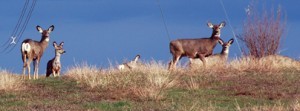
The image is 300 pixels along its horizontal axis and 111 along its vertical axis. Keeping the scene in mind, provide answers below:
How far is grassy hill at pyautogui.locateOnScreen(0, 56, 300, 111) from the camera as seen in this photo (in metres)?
15.2

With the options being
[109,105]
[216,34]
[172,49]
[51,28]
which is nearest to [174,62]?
[172,49]

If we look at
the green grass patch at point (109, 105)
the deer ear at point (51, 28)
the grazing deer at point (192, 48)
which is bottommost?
the green grass patch at point (109, 105)

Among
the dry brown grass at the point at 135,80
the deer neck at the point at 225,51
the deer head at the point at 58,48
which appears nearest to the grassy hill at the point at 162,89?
the dry brown grass at the point at 135,80

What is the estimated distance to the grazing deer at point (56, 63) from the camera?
2829 cm

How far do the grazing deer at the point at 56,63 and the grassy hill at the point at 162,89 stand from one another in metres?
4.91

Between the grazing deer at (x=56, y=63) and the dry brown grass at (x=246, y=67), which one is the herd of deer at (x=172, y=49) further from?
the dry brown grass at (x=246, y=67)

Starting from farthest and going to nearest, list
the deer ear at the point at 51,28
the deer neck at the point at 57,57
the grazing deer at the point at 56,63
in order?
the deer neck at the point at 57,57 → the grazing deer at the point at 56,63 → the deer ear at the point at 51,28

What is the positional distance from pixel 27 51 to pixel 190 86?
8.51 m

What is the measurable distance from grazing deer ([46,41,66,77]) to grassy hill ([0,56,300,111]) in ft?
16.1

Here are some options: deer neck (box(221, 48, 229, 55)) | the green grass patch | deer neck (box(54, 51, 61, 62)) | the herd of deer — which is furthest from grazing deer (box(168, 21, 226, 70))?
the green grass patch

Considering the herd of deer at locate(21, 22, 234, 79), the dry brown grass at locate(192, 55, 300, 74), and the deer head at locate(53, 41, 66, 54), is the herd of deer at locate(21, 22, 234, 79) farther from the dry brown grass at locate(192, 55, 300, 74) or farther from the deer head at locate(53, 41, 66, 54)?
the dry brown grass at locate(192, 55, 300, 74)

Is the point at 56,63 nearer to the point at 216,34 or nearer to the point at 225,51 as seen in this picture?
the point at 216,34

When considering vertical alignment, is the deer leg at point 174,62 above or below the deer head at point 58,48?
below

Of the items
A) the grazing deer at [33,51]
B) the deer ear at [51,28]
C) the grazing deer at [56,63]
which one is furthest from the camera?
the grazing deer at [56,63]
